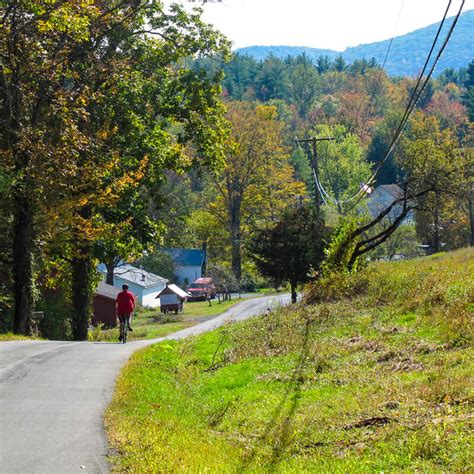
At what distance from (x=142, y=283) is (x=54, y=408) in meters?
67.4

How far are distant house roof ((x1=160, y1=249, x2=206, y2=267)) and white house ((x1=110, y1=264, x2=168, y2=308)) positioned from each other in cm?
1236

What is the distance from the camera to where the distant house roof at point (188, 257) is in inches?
3743

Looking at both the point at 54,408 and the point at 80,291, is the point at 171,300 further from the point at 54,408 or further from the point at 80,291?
the point at 54,408

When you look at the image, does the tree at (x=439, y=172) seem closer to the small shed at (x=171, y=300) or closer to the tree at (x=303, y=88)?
the small shed at (x=171, y=300)

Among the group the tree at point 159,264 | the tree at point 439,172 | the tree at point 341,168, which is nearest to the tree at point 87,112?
the tree at point 439,172

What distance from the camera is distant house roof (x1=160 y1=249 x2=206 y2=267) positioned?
95062 mm

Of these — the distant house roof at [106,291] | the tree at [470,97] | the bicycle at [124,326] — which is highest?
the tree at [470,97]

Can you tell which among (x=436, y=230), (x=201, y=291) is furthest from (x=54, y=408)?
(x=201, y=291)

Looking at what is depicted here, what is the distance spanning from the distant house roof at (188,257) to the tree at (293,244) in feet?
190

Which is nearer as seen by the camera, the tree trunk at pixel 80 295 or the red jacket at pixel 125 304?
the red jacket at pixel 125 304

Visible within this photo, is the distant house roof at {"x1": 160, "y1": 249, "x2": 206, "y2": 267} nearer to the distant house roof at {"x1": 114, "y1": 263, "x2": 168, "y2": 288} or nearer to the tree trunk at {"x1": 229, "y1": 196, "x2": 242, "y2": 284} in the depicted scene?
the distant house roof at {"x1": 114, "y1": 263, "x2": 168, "y2": 288}

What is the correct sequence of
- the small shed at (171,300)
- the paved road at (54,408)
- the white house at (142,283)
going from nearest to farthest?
1. the paved road at (54,408)
2. the small shed at (171,300)
3. the white house at (142,283)

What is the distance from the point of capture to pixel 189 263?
9562 centimetres

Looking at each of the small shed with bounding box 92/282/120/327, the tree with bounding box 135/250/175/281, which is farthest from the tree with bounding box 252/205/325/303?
the tree with bounding box 135/250/175/281
